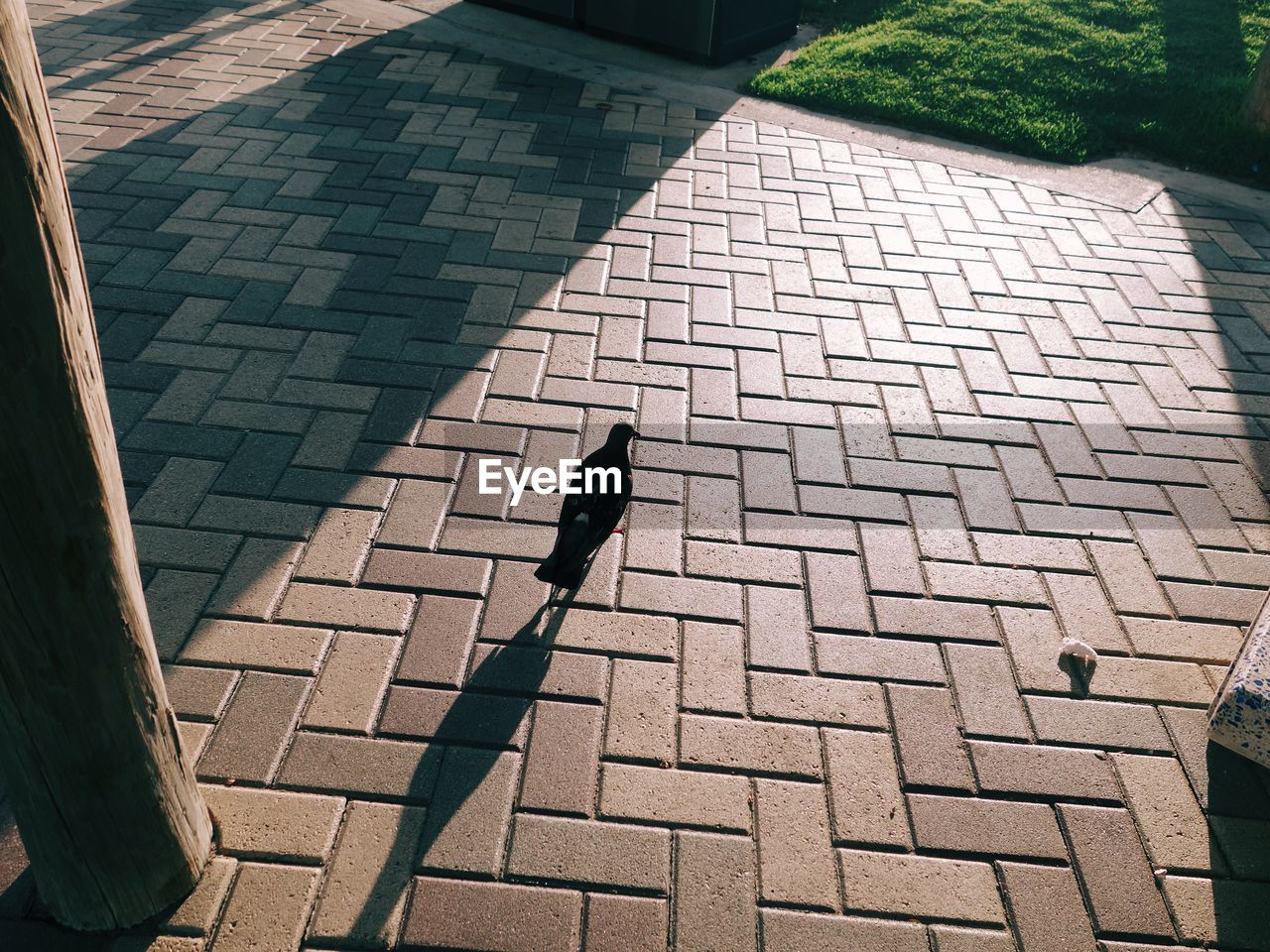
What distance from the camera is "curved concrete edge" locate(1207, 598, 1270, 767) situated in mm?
2791

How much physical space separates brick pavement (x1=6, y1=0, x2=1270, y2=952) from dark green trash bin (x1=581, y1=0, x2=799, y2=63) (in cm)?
196

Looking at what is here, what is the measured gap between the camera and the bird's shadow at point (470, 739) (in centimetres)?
237

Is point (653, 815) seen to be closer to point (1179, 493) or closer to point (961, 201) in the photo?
point (1179, 493)

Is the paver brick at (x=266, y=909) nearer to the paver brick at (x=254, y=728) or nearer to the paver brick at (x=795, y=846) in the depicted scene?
the paver brick at (x=254, y=728)

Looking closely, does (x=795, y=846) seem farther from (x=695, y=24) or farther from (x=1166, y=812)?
(x=695, y=24)

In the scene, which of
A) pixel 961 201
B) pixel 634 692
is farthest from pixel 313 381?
pixel 961 201

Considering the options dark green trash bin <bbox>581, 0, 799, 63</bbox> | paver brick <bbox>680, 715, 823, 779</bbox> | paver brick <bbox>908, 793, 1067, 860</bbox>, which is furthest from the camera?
dark green trash bin <bbox>581, 0, 799, 63</bbox>

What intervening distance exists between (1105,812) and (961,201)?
4.49 m

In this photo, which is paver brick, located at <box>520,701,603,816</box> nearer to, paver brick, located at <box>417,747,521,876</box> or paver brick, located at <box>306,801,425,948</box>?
paver brick, located at <box>417,747,521,876</box>

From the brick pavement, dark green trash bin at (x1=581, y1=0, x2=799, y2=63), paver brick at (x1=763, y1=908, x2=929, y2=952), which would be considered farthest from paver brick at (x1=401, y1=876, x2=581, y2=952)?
dark green trash bin at (x1=581, y1=0, x2=799, y2=63)

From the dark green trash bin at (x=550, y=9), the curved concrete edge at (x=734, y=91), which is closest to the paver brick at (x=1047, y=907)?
the curved concrete edge at (x=734, y=91)

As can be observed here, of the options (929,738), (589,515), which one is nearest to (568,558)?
(589,515)

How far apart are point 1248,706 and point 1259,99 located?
6.19 meters

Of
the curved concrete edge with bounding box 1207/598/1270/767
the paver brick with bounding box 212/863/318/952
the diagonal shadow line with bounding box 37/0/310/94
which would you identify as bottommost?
the paver brick with bounding box 212/863/318/952
